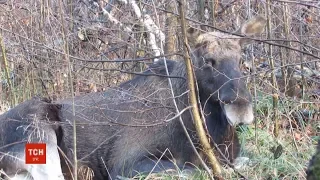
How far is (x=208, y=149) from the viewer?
544 cm

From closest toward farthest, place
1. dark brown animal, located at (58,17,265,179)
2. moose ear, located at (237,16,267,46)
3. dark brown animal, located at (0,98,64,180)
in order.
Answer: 1. dark brown animal, located at (58,17,265,179)
2. dark brown animal, located at (0,98,64,180)
3. moose ear, located at (237,16,267,46)

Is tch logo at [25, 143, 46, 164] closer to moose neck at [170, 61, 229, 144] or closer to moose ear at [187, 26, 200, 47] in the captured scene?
moose neck at [170, 61, 229, 144]

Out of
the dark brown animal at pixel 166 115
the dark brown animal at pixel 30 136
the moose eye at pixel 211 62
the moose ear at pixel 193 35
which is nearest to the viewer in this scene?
the dark brown animal at pixel 166 115

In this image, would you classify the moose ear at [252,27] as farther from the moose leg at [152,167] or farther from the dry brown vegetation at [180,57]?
the moose leg at [152,167]

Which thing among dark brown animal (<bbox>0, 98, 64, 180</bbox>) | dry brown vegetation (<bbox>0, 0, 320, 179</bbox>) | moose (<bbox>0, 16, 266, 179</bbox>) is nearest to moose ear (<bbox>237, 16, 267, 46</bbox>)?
moose (<bbox>0, 16, 266, 179</bbox>)

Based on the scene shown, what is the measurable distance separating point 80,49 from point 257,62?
2.82m

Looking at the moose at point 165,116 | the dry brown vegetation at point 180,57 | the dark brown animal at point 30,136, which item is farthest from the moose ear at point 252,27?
the dark brown animal at point 30,136

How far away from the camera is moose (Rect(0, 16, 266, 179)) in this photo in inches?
253

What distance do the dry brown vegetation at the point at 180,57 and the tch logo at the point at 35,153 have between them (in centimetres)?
88

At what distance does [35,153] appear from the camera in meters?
7.17

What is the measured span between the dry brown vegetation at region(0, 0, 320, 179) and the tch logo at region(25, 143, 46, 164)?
877 millimetres

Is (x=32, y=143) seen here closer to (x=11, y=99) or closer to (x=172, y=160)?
(x=172, y=160)

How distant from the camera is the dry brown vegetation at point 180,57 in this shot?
683 cm

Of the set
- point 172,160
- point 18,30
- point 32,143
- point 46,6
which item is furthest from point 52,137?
point 18,30
